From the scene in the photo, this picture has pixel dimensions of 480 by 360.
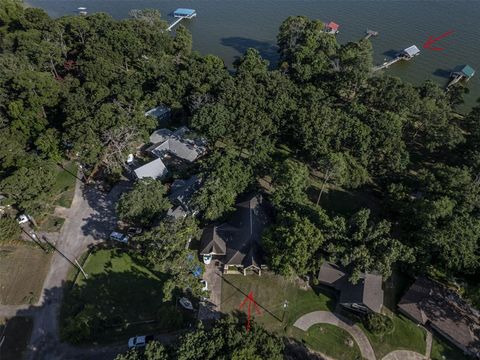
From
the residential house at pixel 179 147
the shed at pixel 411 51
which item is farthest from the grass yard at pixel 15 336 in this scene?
the shed at pixel 411 51

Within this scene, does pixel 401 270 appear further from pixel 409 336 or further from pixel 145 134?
pixel 145 134

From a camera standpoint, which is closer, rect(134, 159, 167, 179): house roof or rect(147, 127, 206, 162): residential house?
rect(134, 159, 167, 179): house roof

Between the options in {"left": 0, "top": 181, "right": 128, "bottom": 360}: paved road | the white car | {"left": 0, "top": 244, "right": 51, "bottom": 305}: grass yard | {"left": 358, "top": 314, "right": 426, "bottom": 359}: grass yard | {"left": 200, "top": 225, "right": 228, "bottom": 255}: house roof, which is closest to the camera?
{"left": 0, "top": 181, "right": 128, "bottom": 360}: paved road

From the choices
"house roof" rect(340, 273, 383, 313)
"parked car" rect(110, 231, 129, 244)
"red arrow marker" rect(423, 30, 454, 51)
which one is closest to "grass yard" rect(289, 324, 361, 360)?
"house roof" rect(340, 273, 383, 313)

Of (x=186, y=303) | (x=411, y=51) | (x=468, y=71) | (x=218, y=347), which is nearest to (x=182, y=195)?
(x=186, y=303)

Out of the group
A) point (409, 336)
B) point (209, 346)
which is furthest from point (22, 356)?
point (409, 336)

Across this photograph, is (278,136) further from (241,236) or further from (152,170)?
(241,236)

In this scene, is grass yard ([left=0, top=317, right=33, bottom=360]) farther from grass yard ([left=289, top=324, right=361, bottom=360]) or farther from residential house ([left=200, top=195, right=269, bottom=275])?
grass yard ([left=289, top=324, right=361, bottom=360])
